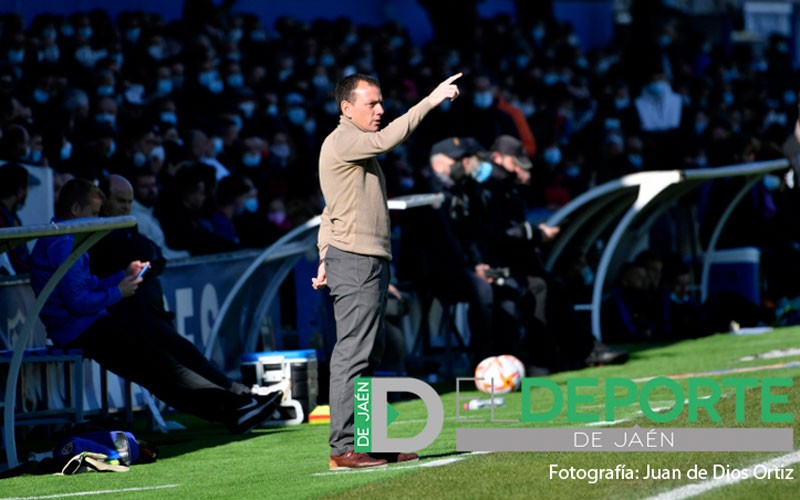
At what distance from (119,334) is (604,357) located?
5.40 m

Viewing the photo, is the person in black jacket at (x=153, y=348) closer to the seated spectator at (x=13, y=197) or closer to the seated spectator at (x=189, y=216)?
the seated spectator at (x=13, y=197)

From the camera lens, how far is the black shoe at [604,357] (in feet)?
49.7

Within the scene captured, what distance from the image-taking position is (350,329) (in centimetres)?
861

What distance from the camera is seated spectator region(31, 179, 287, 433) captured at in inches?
428

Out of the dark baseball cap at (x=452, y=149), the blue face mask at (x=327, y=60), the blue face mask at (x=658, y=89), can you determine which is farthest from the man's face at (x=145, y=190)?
the blue face mask at (x=658, y=89)

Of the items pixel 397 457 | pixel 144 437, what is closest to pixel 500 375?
pixel 144 437

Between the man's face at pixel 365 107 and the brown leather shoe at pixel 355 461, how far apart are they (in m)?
1.61

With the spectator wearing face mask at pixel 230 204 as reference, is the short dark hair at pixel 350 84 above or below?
above

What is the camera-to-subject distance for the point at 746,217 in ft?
64.1

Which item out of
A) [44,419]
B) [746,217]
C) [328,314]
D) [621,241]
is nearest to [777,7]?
[746,217]

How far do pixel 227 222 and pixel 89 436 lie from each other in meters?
5.50

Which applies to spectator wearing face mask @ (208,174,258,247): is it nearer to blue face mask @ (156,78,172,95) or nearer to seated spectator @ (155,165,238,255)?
seated spectator @ (155,165,238,255)

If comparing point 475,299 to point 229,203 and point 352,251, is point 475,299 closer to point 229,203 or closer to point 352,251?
point 229,203

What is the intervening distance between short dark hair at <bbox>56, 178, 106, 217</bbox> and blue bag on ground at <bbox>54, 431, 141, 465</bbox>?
1.67 metres
